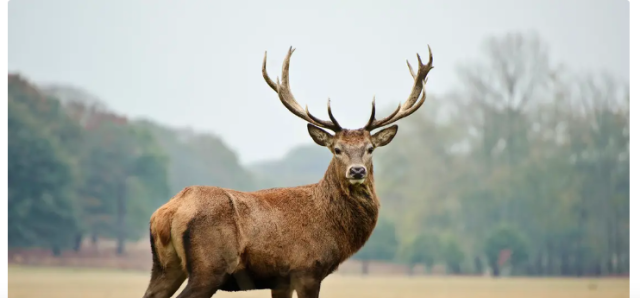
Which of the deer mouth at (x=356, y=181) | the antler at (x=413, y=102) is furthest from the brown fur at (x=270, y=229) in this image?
the antler at (x=413, y=102)

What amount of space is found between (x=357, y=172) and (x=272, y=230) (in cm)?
119

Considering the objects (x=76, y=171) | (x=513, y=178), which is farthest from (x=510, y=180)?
(x=76, y=171)

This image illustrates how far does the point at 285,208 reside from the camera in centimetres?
1034

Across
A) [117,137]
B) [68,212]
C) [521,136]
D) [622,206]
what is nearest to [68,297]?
[68,212]

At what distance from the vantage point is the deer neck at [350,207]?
1047 cm

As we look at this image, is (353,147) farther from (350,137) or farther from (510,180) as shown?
(510,180)

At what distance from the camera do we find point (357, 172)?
1016cm

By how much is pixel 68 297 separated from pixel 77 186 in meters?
28.7

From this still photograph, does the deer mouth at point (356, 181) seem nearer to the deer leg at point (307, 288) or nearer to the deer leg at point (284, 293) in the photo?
the deer leg at point (307, 288)

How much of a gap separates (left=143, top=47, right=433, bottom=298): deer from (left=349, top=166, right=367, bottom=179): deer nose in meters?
0.01

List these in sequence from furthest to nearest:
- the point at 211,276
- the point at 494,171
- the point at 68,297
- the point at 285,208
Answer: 1. the point at 494,171
2. the point at 68,297
3. the point at 285,208
4. the point at 211,276

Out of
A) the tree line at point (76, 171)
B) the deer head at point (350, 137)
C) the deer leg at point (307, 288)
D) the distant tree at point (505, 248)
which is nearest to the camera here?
the deer leg at point (307, 288)

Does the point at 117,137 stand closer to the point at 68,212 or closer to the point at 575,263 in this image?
the point at 68,212

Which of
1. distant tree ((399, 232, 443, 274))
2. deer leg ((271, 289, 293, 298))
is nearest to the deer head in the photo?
deer leg ((271, 289, 293, 298))
